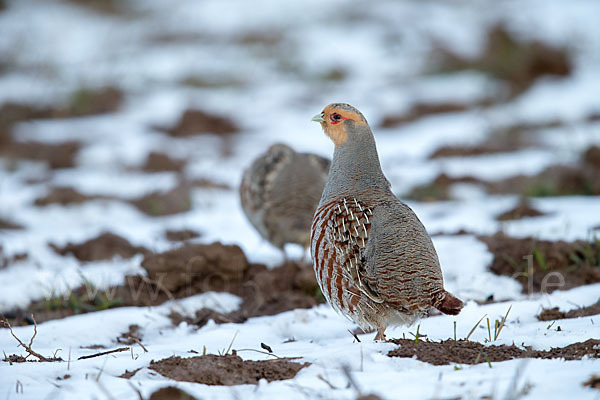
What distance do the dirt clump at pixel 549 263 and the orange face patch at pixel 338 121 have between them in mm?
1424

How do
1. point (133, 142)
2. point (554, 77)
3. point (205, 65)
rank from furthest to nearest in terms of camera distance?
point (205, 65) < point (554, 77) < point (133, 142)

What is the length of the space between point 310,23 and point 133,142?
8.62m

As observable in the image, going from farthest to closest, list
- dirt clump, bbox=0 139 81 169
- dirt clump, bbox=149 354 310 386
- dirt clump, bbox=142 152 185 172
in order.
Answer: dirt clump, bbox=0 139 81 169
dirt clump, bbox=142 152 185 172
dirt clump, bbox=149 354 310 386

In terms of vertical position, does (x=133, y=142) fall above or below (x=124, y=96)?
below

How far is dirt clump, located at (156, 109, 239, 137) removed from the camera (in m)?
10.0

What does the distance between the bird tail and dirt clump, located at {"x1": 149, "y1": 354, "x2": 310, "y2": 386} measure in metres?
0.66

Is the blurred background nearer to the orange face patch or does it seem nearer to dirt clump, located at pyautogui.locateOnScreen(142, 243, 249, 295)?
dirt clump, located at pyautogui.locateOnScreen(142, 243, 249, 295)

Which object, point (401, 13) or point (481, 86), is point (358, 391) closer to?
point (481, 86)

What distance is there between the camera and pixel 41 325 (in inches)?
142

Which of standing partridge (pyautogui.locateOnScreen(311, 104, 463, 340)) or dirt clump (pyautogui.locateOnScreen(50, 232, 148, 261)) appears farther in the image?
dirt clump (pyautogui.locateOnScreen(50, 232, 148, 261))

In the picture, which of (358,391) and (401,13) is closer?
(358,391)

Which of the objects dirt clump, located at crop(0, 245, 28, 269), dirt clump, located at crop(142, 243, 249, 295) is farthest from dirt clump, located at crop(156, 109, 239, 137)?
dirt clump, located at crop(142, 243, 249, 295)

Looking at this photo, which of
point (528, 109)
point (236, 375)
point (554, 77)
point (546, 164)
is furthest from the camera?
point (554, 77)

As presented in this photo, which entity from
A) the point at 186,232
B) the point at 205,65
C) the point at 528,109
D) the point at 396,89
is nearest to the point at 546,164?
the point at 528,109
